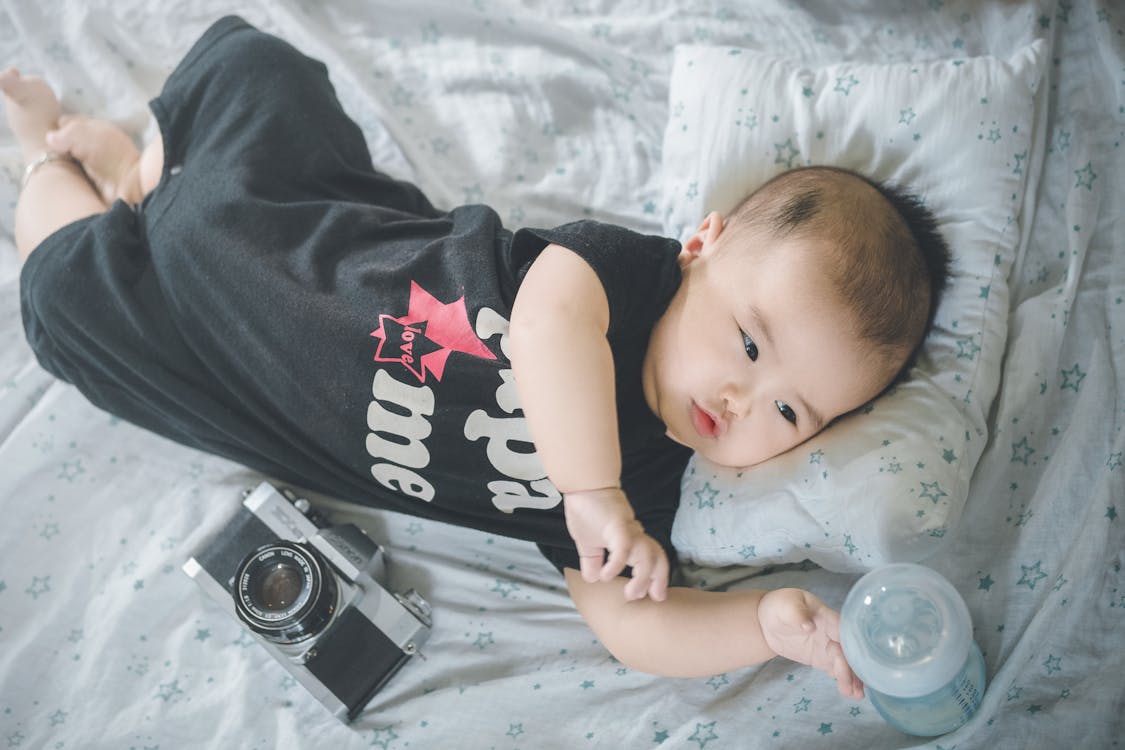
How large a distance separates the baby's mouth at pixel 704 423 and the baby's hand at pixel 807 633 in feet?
0.66

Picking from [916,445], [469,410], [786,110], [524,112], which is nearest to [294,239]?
[469,410]

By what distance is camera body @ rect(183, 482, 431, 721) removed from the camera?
1080mm

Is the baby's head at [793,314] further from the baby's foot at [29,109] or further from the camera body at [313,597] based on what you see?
the baby's foot at [29,109]

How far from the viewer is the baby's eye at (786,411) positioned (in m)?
1.04

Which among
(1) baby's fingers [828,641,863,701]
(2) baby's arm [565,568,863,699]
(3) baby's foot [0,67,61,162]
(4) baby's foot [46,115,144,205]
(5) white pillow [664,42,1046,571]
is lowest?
(1) baby's fingers [828,641,863,701]

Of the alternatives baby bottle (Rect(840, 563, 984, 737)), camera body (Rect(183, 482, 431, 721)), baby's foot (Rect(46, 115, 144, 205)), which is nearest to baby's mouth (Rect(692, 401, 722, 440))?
baby bottle (Rect(840, 563, 984, 737))

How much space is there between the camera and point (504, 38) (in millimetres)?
1525

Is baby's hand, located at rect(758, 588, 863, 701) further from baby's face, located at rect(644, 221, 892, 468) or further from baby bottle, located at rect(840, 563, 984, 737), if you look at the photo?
baby's face, located at rect(644, 221, 892, 468)

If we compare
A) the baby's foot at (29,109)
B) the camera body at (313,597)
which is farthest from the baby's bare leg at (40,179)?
the camera body at (313,597)

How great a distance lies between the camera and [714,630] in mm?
1075

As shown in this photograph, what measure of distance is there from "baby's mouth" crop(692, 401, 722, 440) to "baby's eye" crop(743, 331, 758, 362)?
0.28 ft

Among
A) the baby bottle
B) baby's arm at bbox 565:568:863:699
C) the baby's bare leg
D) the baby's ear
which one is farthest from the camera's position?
the baby's bare leg

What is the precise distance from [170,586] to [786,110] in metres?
1.12

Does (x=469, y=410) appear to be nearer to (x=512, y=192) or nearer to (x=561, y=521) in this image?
(x=561, y=521)
